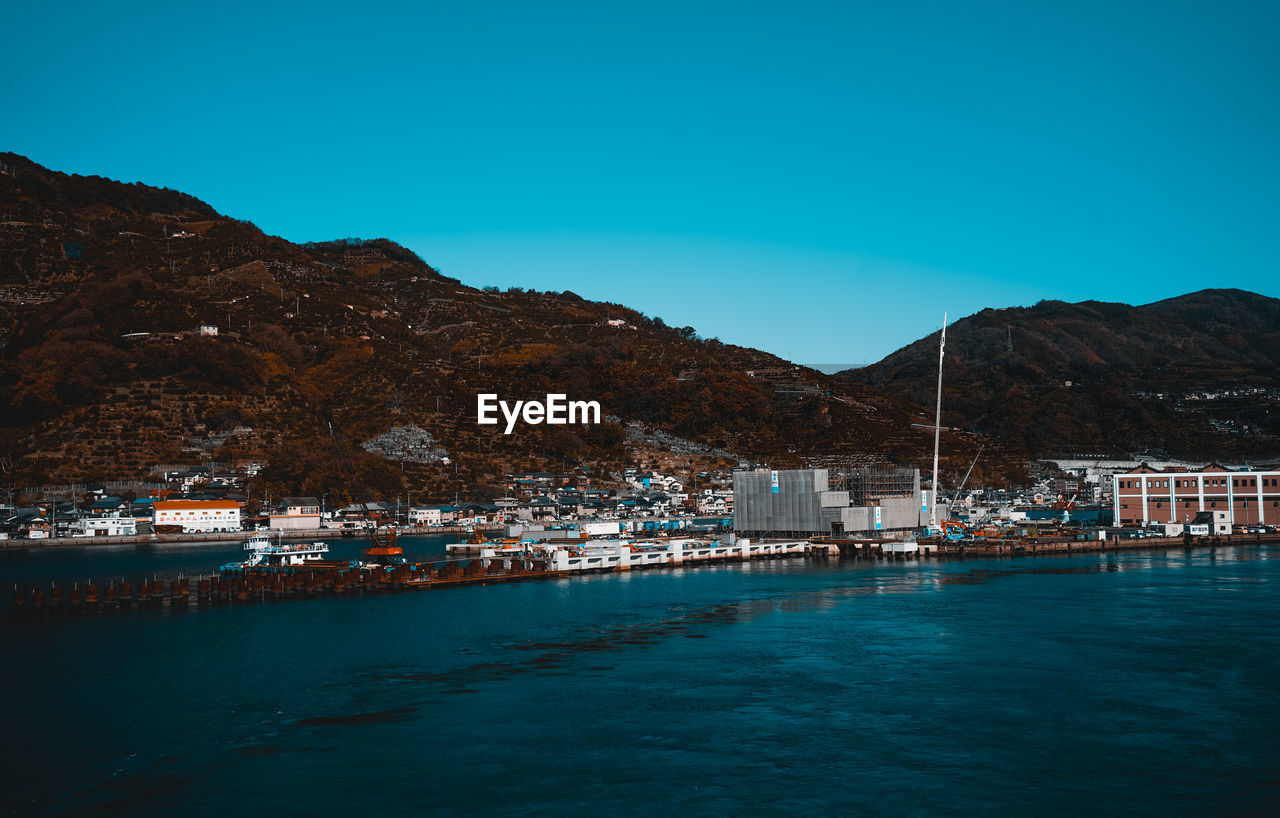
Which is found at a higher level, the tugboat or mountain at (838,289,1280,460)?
mountain at (838,289,1280,460)

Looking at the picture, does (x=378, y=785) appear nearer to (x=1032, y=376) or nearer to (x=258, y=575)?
(x=258, y=575)

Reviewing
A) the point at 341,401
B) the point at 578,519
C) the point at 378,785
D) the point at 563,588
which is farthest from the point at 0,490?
the point at 378,785

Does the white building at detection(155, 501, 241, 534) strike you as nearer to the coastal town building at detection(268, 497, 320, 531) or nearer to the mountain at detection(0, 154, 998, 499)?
the coastal town building at detection(268, 497, 320, 531)

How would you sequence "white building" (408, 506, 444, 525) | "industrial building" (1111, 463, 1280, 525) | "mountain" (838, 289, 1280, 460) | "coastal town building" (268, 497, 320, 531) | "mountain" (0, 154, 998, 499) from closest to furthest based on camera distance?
"industrial building" (1111, 463, 1280, 525) < "coastal town building" (268, 497, 320, 531) < "white building" (408, 506, 444, 525) < "mountain" (0, 154, 998, 499) < "mountain" (838, 289, 1280, 460)

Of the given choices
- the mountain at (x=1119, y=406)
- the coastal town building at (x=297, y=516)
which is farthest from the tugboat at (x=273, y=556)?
the mountain at (x=1119, y=406)

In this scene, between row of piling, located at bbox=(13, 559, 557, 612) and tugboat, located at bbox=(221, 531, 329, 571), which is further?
tugboat, located at bbox=(221, 531, 329, 571)

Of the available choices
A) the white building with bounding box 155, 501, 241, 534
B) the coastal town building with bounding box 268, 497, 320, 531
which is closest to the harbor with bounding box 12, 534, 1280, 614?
the coastal town building with bounding box 268, 497, 320, 531

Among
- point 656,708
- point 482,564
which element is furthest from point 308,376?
point 656,708

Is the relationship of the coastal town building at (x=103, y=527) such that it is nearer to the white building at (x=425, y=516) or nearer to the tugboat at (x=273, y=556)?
the white building at (x=425, y=516)
